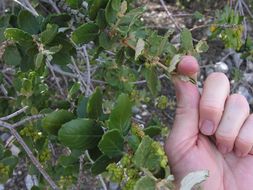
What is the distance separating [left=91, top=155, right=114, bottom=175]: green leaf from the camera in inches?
38.0

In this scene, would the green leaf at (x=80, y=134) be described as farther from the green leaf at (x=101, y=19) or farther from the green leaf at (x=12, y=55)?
the green leaf at (x=12, y=55)

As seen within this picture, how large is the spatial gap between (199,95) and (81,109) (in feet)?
1.05

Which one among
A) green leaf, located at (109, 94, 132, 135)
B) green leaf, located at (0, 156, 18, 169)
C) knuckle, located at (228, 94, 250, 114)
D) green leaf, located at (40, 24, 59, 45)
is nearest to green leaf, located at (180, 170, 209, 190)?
→ green leaf, located at (109, 94, 132, 135)

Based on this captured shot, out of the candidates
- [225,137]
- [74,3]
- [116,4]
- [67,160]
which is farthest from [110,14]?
[67,160]

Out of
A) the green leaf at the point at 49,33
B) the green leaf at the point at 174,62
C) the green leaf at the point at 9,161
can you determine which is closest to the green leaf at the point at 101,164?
the green leaf at the point at 174,62

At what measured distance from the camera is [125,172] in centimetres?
88

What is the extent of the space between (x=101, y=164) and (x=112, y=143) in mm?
102

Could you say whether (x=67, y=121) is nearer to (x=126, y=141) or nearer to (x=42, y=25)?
(x=126, y=141)

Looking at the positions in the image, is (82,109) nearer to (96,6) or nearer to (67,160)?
(96,6)

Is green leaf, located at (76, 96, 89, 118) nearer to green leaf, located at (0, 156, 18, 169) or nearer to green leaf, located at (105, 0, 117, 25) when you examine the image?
green leaf, located at (105, 0, 117, 25)

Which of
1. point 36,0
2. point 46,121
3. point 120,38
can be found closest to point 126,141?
point 46,121

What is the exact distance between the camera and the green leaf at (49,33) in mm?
1146

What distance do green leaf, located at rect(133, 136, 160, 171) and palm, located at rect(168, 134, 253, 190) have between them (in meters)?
0.31

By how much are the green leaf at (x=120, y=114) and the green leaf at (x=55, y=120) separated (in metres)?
0.12
